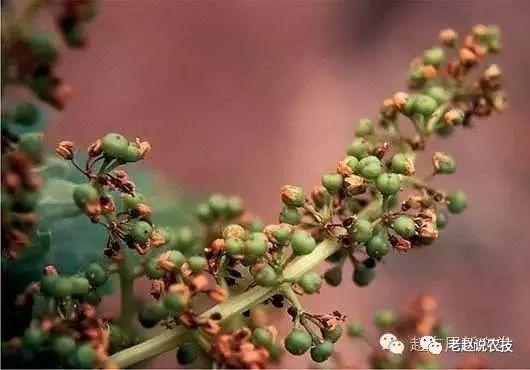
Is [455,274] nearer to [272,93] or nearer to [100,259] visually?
[272,93]

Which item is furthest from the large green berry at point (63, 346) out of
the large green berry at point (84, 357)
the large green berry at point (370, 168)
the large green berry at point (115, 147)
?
the large green berry at point (370, 168)

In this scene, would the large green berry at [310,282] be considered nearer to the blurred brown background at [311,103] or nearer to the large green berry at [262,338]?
the large green berry at [262,338]

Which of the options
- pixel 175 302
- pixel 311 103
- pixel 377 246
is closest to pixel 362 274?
pixel 377 246

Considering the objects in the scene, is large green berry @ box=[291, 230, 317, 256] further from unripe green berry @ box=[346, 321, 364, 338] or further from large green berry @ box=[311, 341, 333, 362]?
unripe green berry @ box=[346, 321, 364, 338]

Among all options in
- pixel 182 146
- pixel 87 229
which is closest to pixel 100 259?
pixel 87 229

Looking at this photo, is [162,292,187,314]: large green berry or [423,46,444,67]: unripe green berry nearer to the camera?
[162,292,187,314]: large green berry

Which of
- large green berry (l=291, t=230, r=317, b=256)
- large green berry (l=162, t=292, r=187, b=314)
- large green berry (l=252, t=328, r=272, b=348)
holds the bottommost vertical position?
large green berry (l=162, t=292, r=187, b=314)

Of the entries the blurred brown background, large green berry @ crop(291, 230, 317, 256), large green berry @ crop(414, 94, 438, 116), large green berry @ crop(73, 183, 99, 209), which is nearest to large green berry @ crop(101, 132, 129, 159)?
large green berry @ crop(73, 183, 99, 209)
